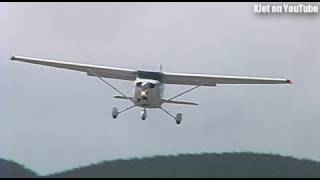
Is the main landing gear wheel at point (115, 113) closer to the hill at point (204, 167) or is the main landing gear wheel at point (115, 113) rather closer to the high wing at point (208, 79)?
the high wing at point (208, 79)

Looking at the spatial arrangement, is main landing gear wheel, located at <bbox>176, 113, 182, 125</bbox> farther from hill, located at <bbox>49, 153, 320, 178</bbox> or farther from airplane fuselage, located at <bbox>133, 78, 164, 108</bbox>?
hill, located at <bbox>49, 153, 320, 178</bbox>

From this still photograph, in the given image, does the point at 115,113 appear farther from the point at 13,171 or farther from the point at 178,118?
the point at 13,171

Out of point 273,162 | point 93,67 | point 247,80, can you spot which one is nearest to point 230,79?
point 247,80

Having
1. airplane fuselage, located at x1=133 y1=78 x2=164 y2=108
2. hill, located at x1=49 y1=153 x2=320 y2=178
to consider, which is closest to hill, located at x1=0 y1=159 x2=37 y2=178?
hill, located at x1=49 y1=153 x2=320 y2=178

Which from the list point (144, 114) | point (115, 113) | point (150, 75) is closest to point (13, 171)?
point (115, 113)

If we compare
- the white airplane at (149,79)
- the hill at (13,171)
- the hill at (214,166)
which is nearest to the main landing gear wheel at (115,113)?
the white airplane at (149,79)

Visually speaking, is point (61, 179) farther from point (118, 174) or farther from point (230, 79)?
point (230, 79)
